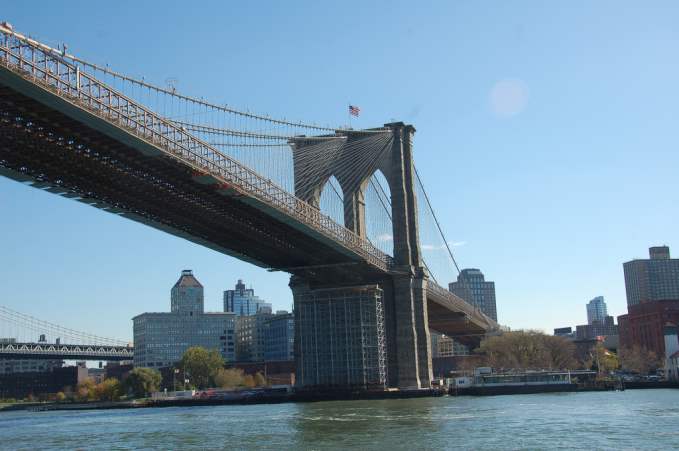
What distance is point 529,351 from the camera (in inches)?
4181

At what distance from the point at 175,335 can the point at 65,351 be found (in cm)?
2875

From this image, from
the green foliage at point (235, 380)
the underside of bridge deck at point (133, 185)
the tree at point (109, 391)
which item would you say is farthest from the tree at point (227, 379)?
the underside of bridge deck at point (133, 185)

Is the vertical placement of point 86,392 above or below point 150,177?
below

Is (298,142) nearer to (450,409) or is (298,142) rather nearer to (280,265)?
(280,265)

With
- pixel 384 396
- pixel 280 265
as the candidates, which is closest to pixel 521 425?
pixel 384 396

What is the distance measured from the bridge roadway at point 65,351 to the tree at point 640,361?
9592cm

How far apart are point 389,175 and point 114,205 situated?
33546 mm

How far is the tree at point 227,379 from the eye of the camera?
382ft

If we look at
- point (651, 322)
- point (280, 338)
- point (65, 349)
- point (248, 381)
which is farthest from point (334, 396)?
point (280, 338)

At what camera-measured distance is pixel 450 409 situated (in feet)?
177

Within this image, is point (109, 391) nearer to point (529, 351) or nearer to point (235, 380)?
point (235, 380)

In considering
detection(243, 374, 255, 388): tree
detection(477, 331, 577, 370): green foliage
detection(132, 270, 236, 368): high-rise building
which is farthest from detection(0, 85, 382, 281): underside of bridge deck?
detection(132, 270, 236, 368): high-rise building

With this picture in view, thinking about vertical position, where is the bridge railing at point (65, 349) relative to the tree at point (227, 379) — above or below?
above

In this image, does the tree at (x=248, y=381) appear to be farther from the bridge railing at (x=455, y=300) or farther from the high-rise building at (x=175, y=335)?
the high-rise building at (x=175, y=335)
